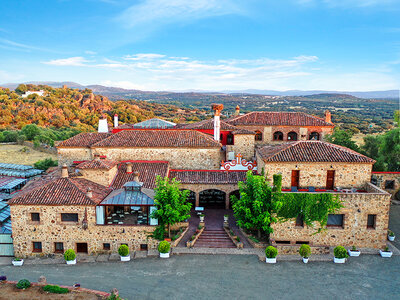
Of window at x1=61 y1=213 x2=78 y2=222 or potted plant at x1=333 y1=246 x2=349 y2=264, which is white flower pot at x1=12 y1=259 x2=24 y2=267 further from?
potted plant at x1=333 y1=246 x2=349 y2=264

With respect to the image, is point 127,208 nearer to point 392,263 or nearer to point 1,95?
point 392,263

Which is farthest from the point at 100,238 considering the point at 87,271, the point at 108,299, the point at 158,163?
the point at 158,163

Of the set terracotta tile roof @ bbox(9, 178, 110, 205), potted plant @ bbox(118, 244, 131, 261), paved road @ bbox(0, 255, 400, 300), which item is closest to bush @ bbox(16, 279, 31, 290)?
paved road @ bbox(0, 255, 400, 300)

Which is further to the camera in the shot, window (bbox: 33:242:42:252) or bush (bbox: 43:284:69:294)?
window (bbox: 33:242:42:252)

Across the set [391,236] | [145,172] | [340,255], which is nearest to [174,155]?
[145,172]

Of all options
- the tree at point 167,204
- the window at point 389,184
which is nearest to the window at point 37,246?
the tree at point 167,204

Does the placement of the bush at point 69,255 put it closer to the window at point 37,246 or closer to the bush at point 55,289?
the window at point 37,246
